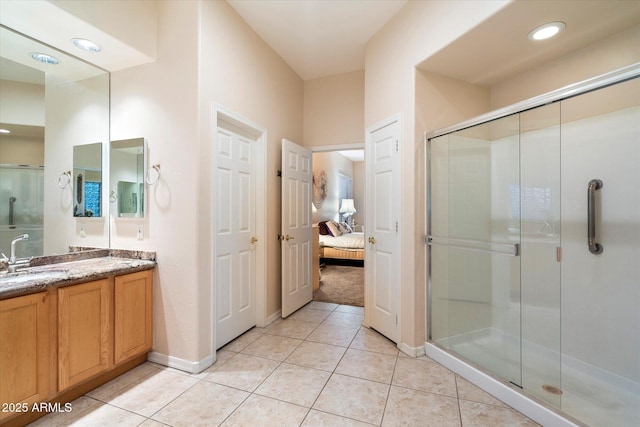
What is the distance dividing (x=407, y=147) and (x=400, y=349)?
183cm

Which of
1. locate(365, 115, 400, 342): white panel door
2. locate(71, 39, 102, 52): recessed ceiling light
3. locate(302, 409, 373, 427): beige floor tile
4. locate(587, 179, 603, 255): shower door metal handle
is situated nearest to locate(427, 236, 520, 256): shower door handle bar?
locate(365, 115, 400, 342): white panel door

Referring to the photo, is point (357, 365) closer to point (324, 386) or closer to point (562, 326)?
point (324, 386)

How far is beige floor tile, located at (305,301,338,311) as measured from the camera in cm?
368

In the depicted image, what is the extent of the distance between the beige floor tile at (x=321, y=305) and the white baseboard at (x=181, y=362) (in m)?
1.61

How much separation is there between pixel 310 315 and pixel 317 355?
0.96 meters

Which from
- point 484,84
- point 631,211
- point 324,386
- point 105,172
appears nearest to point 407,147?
point 484,84

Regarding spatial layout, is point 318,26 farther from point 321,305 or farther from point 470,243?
point 321,305

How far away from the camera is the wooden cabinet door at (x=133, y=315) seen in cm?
209

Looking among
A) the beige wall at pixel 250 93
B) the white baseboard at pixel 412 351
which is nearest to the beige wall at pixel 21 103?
the beige wall at pixel 250 93

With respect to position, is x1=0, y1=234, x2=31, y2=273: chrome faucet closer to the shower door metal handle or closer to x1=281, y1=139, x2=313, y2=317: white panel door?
x1=281, y1=139, x2=313, y2=317: white panel door

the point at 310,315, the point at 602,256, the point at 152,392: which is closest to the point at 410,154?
the point at 602,256

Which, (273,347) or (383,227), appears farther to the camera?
(383,227)

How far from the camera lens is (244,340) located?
2771 millimetres

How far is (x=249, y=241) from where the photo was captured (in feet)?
9.81
